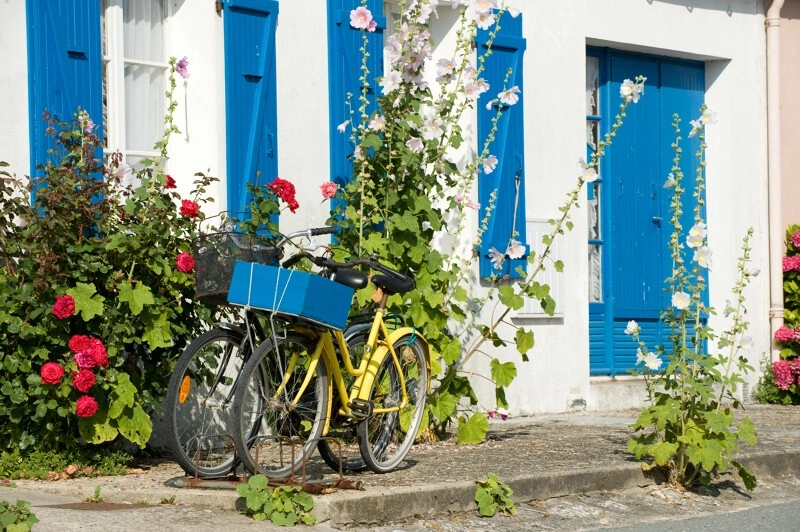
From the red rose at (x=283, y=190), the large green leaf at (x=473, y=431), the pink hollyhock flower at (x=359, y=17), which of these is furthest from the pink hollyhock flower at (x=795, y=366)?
the red rose at (x=283, y=190)

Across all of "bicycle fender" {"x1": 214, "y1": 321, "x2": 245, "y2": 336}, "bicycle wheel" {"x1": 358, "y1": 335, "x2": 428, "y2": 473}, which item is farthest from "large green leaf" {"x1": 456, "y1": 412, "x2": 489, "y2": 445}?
"bicycle fender" {"x1": 214, "y1": 321, "x2": 245, "y2": 336}

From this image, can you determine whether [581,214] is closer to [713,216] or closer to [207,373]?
[713,216]

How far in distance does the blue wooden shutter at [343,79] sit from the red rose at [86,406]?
9.15 feet

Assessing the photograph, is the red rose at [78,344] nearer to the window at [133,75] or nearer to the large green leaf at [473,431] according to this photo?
the window at [133,75]

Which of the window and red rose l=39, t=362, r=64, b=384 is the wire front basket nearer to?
red rose l=39, t=362, r=64, b=384

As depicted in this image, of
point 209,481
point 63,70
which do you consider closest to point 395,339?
point 209,481

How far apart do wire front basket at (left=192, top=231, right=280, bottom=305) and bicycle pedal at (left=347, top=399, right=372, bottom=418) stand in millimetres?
814

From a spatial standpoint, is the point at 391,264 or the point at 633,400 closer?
the point at 391,264

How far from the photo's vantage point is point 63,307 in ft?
21.1

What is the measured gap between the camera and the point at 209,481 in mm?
5988

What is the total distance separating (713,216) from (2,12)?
6.58 m

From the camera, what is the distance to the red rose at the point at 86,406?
6449mm

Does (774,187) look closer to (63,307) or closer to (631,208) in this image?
(631,208)

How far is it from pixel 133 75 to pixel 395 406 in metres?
2.63
